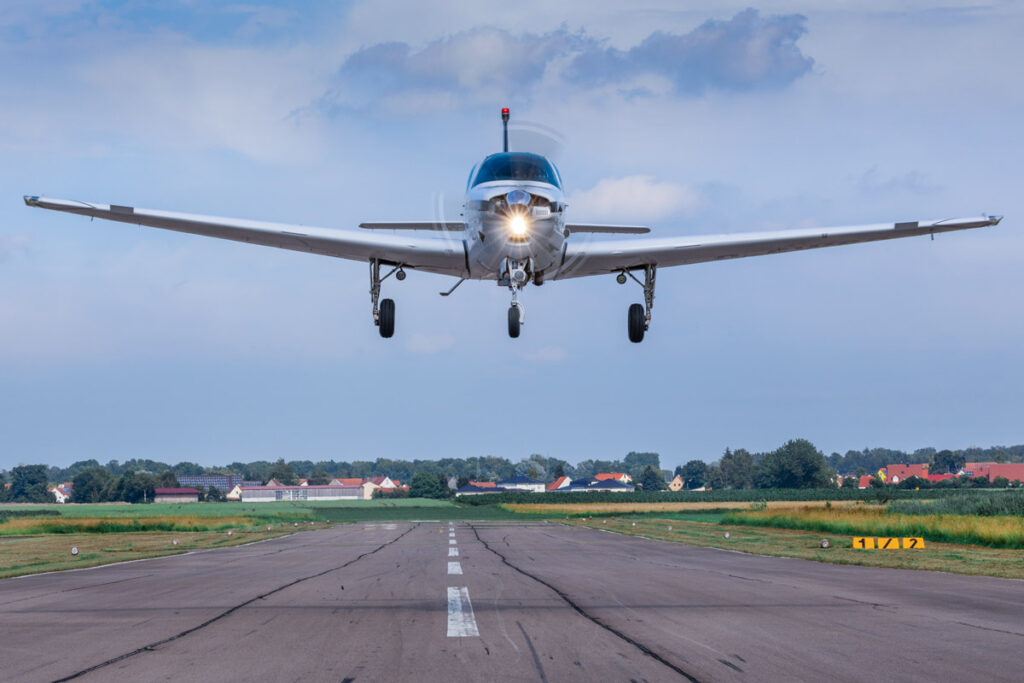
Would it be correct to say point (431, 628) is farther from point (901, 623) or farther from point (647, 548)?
point (647, 548)

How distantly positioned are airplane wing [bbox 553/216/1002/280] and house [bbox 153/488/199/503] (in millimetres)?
179480

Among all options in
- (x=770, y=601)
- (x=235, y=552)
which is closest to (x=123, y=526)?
(x=235, y=552)

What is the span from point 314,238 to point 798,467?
161070 mm

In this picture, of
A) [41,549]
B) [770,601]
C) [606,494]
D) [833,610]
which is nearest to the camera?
[833,610]

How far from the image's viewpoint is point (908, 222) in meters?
20.8

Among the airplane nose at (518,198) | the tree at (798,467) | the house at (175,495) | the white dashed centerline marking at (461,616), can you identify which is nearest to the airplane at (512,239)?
the airplane nose at (518,198)

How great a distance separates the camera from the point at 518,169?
1792cm

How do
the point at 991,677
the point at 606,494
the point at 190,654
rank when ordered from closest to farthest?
the point at 991,677
the point at 190,654
the point at 606,494

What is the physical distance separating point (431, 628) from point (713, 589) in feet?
27.1

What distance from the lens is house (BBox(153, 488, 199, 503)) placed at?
608 feet

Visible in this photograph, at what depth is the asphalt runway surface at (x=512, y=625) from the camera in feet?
32.0

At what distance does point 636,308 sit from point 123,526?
167 feet

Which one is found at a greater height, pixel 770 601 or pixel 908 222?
pixel 908 222

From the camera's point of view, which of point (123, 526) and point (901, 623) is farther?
point (123, 526)
